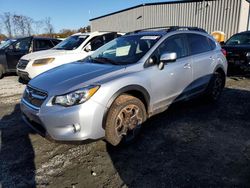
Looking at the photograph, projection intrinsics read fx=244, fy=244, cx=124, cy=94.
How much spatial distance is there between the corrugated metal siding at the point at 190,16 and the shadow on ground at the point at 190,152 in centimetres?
1317

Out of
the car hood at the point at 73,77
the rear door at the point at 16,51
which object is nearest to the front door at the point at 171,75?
the car hood at the point at 73,77

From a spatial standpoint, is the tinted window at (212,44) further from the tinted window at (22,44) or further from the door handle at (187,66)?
the tinted window at (22,44)

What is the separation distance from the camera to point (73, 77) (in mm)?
3475

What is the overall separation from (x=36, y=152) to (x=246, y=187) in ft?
9.20

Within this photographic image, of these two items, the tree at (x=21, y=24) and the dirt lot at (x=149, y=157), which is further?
the tree at (x=21, y=24)

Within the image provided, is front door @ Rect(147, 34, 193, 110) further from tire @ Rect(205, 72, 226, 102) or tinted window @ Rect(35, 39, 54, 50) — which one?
tinted window @ Rect(35, 39, 54, 50)

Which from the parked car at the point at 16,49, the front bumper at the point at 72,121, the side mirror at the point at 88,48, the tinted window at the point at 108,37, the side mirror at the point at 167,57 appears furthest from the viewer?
the parked car at the point at 16,49

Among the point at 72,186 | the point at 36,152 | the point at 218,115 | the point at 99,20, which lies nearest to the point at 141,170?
the point at 72,186

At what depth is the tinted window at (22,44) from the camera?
32.4ft

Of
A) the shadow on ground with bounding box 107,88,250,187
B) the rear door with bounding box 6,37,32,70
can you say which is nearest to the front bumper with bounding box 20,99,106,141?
the shadow on ground with bounding box 107,88,250,187

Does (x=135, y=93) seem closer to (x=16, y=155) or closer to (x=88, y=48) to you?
(x=16, y=155)

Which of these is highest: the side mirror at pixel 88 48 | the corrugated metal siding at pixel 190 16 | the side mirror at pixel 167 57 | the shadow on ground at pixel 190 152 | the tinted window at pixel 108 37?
the corrugated metal siding at pixel 190 16

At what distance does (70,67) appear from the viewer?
4090 millimetres

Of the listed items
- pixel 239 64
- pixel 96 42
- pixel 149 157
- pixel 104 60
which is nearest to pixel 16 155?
pixel 149 157
